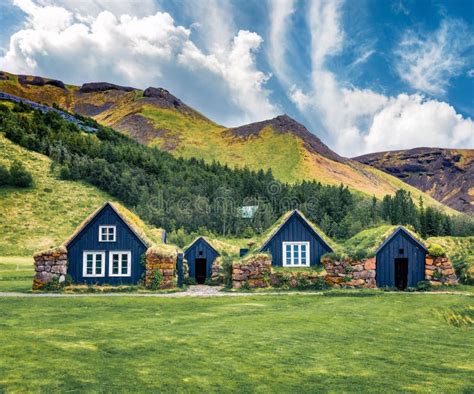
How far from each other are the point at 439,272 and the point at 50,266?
29293mm

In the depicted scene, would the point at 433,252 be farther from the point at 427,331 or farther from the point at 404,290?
the point at 427,331

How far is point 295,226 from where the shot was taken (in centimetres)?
3638

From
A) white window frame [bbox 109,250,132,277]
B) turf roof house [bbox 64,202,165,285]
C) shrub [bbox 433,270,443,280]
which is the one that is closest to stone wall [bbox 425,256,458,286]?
shrub [bbox 433,270,443,280]

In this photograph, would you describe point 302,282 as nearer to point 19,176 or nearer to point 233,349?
point 233,349

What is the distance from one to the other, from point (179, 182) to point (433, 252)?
9481cm

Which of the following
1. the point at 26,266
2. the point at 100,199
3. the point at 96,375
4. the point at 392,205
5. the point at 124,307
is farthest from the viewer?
the point at 392,205

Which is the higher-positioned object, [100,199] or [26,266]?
[100,199]

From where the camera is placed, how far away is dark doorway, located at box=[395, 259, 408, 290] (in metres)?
34.8

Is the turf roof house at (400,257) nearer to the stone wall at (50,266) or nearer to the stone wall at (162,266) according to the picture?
the stone wall at (162,266)

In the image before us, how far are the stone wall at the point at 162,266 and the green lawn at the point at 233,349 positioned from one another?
448 inches

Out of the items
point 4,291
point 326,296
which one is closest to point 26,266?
point 4,291

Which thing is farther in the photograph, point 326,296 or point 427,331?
point 326,296

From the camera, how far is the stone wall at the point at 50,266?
32594 mm

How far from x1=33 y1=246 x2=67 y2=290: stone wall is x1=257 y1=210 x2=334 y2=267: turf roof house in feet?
49.6
